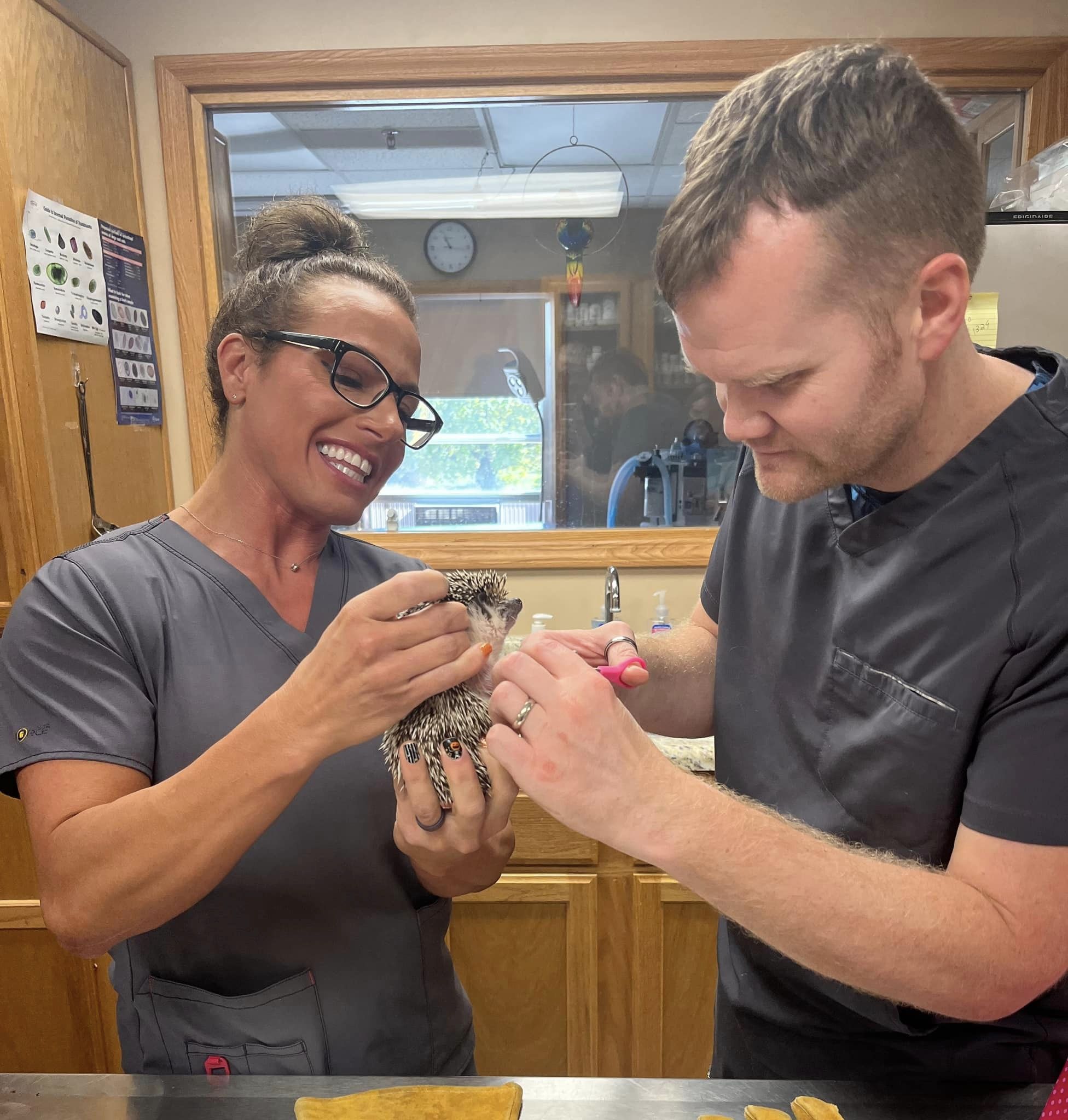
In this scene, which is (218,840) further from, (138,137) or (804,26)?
(804,26)

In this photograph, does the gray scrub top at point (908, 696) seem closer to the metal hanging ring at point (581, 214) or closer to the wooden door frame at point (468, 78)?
the metal hanging ring at point (581, 214)

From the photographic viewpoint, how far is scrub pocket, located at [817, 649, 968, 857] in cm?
105

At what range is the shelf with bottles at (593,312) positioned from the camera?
9.37 feet

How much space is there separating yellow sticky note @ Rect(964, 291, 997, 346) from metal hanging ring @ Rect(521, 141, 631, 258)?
123 centimetres

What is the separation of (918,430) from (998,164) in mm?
2377

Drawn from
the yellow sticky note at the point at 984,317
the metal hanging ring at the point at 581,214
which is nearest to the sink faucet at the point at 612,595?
the metal hanging ring at the point at 581,214

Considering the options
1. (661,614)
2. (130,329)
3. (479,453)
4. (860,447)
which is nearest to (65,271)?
(130,329)

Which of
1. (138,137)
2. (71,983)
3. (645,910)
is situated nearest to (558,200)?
(138,137)

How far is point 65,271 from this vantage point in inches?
89.9

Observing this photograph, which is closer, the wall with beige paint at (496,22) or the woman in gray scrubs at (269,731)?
the woman in gray scrubs at (269,731)

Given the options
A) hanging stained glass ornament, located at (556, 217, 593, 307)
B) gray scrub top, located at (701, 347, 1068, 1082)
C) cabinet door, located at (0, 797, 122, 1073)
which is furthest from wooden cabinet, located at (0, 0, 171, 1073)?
gray scrub top, located at (701, 347, 1068, 1082)

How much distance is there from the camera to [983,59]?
101 inches

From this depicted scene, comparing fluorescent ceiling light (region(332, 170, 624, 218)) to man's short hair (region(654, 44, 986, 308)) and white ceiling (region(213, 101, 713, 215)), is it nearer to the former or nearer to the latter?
white ceiling (region(213, 101, 713, 215))

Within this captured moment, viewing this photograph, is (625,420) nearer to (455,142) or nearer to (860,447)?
(455,142)
